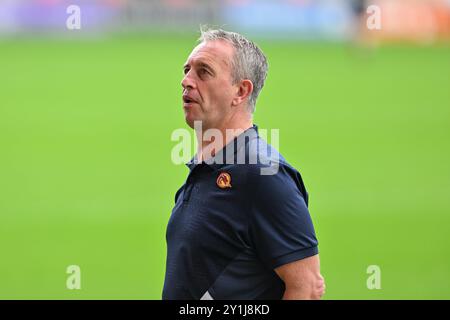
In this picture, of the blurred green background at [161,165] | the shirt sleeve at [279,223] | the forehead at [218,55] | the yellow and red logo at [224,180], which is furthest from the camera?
the blurred green background at [161,165]

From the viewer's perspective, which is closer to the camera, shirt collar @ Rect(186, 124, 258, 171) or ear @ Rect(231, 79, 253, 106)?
shirt collar @ Rect(186, 124, 258, 171)

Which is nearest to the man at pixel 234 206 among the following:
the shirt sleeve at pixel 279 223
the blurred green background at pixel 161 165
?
the shirt sleeve at pixel 279 223

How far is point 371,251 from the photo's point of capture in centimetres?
1018

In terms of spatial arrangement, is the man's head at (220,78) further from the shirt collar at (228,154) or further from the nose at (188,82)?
the shirt collar at (228,154)

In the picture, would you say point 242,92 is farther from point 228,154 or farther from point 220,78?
point 228,154

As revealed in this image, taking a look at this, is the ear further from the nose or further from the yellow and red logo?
the yellow and red logo

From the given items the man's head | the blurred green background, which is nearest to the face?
the man's head

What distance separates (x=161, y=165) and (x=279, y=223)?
11.5 meters

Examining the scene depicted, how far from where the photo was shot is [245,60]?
3.91 meters

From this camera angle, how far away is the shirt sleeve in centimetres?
358

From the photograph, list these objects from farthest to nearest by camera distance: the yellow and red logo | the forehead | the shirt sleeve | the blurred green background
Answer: the blurred green background → the forehead → the yellow and red logo → the shirt sleeve

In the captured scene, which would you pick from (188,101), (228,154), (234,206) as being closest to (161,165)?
(188,101)

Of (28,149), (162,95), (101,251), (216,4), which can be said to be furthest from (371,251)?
(216,4)

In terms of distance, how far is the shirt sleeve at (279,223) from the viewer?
11.7 ft
